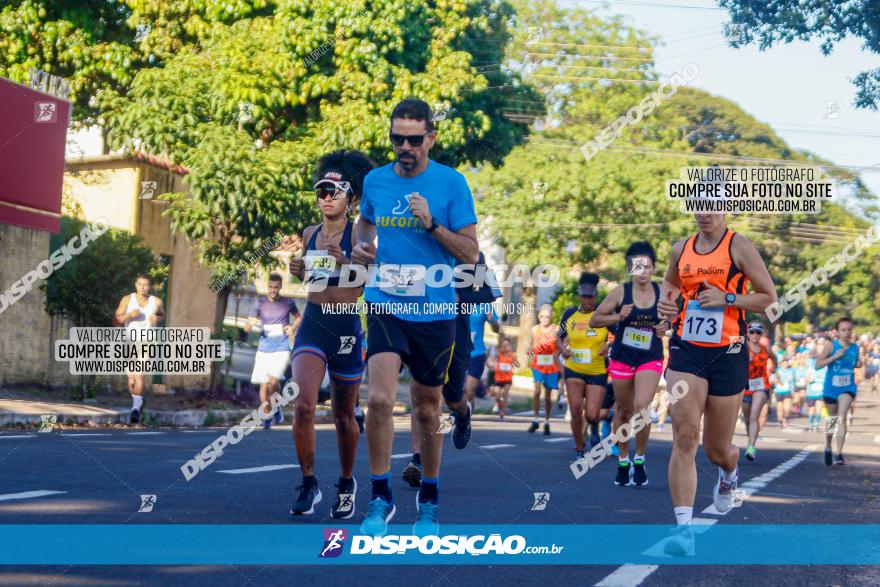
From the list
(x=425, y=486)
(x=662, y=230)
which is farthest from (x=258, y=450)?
(x=662, y=230)

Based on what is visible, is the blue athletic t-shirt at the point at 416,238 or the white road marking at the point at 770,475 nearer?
the blue athletic t-shirt at the point at 416,238

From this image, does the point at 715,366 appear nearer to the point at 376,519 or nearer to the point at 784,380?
the point at 376,519

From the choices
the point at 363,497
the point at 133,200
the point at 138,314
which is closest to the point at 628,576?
the point at 363,497

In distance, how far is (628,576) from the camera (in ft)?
19.7

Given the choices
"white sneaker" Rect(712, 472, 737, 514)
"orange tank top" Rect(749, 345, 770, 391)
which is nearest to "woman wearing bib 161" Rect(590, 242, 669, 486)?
"white sneaker" Rect(712, 472, 737, 514)

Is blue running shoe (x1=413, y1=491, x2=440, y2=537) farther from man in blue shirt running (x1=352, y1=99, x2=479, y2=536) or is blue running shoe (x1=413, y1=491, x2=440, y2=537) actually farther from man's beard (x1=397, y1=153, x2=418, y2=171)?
man's beard (x1=397, y1=153, x2=418, y2=171)

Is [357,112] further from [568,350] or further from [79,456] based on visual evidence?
[79,456]

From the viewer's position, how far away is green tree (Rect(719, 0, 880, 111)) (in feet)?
55.8

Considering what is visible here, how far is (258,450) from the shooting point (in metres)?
13.1

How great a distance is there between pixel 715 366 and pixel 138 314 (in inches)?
442

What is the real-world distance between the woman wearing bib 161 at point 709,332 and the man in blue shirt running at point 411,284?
149 cm

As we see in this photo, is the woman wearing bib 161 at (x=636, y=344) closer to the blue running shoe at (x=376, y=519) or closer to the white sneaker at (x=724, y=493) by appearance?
the white sneaker at (x=724, y=493)

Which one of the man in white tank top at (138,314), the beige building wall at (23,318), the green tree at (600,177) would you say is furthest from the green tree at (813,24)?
the green tree at (600,177)

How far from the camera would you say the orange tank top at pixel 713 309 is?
24.3 ft
